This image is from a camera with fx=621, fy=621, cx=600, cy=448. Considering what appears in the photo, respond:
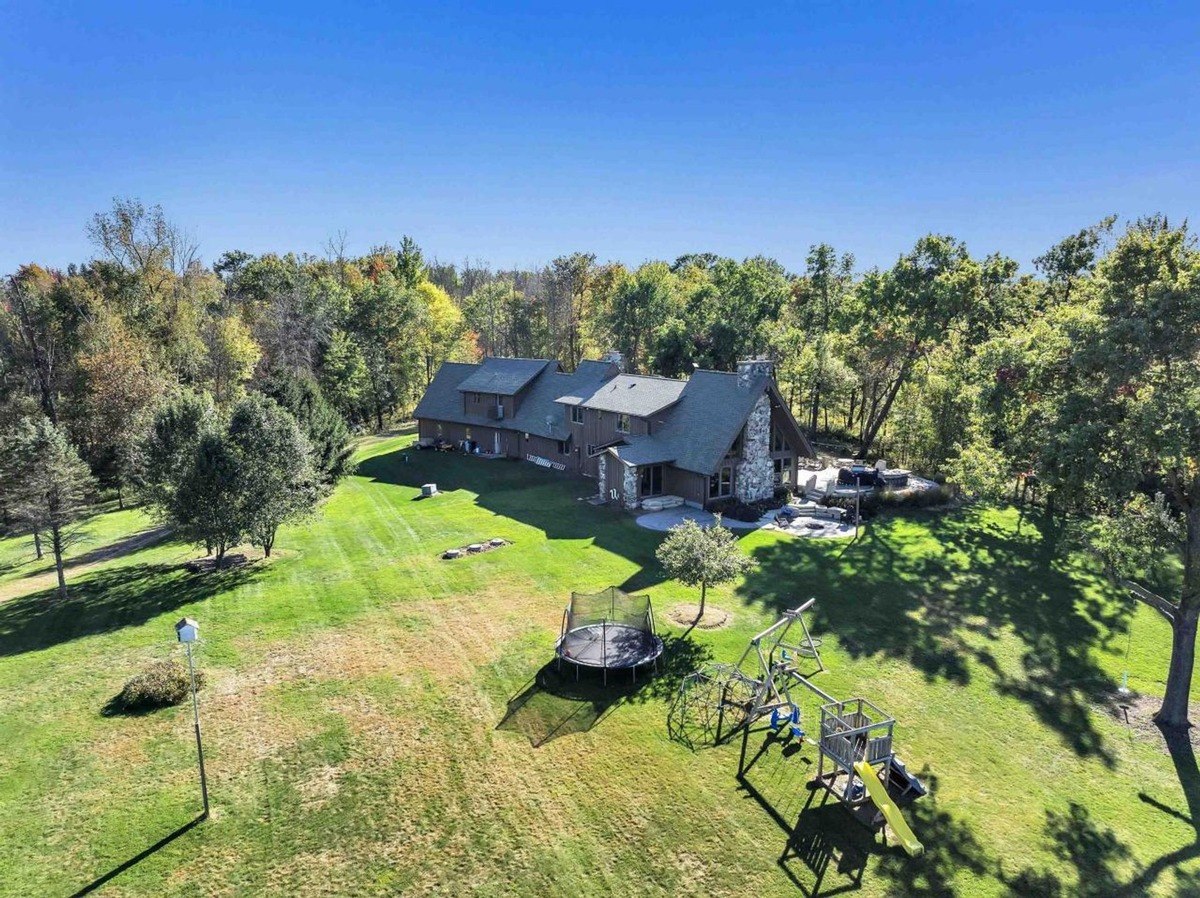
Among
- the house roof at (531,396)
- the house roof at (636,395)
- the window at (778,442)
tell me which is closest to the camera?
the window at (778,442)

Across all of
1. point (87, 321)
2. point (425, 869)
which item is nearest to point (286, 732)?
point (425, 869)

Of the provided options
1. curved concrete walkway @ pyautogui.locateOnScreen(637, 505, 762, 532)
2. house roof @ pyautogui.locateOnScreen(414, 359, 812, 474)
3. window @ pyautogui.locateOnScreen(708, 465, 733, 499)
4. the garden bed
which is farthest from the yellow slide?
window @ pyautogui.locateOnScreen(708, 465, 733, 499)

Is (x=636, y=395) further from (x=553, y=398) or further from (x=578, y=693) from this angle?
(x=578, y=693)

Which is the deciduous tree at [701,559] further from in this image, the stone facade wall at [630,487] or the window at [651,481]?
the window at [651,481]

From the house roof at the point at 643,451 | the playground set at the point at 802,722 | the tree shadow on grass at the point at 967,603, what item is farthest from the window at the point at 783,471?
the playground set at the point at 802,722

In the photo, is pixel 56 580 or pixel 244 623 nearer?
pixel 244 623

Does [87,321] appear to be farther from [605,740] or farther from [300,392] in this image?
[605,740]
